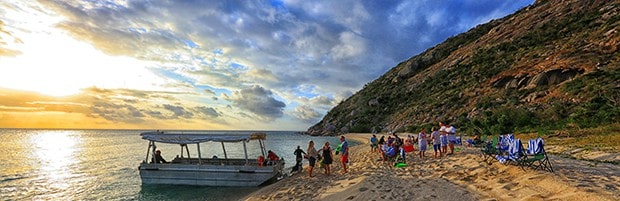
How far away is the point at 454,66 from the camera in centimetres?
7594

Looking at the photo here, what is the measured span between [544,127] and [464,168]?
23.3 m

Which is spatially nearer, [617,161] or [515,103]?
[617,161]

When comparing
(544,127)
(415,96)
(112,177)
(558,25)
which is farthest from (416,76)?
(112,177)

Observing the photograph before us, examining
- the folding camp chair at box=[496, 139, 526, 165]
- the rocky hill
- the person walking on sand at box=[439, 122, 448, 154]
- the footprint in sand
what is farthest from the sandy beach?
the rocky hill

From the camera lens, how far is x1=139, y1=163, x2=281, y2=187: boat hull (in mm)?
17391

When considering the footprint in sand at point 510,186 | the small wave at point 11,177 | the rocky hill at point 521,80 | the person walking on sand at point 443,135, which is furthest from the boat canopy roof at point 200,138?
the rocky hill at point 521,80

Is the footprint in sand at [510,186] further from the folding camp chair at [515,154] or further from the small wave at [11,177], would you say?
the small wave at [11,177]

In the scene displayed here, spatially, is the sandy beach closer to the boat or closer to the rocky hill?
the boat

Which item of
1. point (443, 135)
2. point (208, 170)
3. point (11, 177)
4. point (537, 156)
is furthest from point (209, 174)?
point (11, 177)

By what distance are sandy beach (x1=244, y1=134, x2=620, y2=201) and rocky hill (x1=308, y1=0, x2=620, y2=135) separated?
63.0 feet

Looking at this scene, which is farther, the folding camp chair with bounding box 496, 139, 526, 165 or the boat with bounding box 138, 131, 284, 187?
the boat with bounding box 138, 131, 284, 187

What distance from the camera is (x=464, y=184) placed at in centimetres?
970

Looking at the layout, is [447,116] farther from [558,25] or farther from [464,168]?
[464,168]

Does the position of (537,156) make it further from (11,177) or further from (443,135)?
(11,177)
